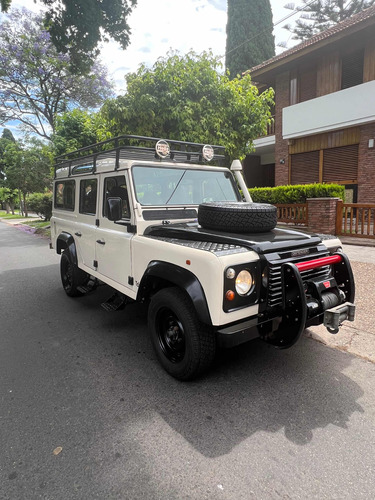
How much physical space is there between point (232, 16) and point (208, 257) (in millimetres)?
26897

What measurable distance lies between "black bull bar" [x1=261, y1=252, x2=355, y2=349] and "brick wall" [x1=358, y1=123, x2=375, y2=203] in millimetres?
11073

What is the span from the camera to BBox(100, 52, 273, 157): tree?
701 centimetres

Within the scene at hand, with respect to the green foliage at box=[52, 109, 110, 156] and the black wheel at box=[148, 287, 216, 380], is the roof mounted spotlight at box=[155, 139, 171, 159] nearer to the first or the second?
the black wheel at box=[148, 287, 216, 380]

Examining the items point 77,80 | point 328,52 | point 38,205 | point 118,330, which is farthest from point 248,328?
point 77,80

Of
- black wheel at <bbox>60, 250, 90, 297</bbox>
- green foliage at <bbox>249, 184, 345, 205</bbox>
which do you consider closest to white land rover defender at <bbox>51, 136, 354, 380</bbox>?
black wheel at <bbox>60, 250, 90, 297</bbox>

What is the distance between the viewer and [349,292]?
2.96 metres

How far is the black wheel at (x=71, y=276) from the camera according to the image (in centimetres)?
514

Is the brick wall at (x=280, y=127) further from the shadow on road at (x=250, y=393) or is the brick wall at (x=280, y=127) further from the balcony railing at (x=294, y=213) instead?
the shadow on road at (x=250, y=393)

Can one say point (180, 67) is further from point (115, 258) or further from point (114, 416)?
point (114, 416)

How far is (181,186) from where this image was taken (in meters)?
3.91

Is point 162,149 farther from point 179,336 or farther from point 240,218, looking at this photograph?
point 179,336

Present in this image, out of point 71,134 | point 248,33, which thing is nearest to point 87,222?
point 71,134

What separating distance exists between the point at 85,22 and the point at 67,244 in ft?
15.4

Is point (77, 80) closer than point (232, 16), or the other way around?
point (77, 80)
